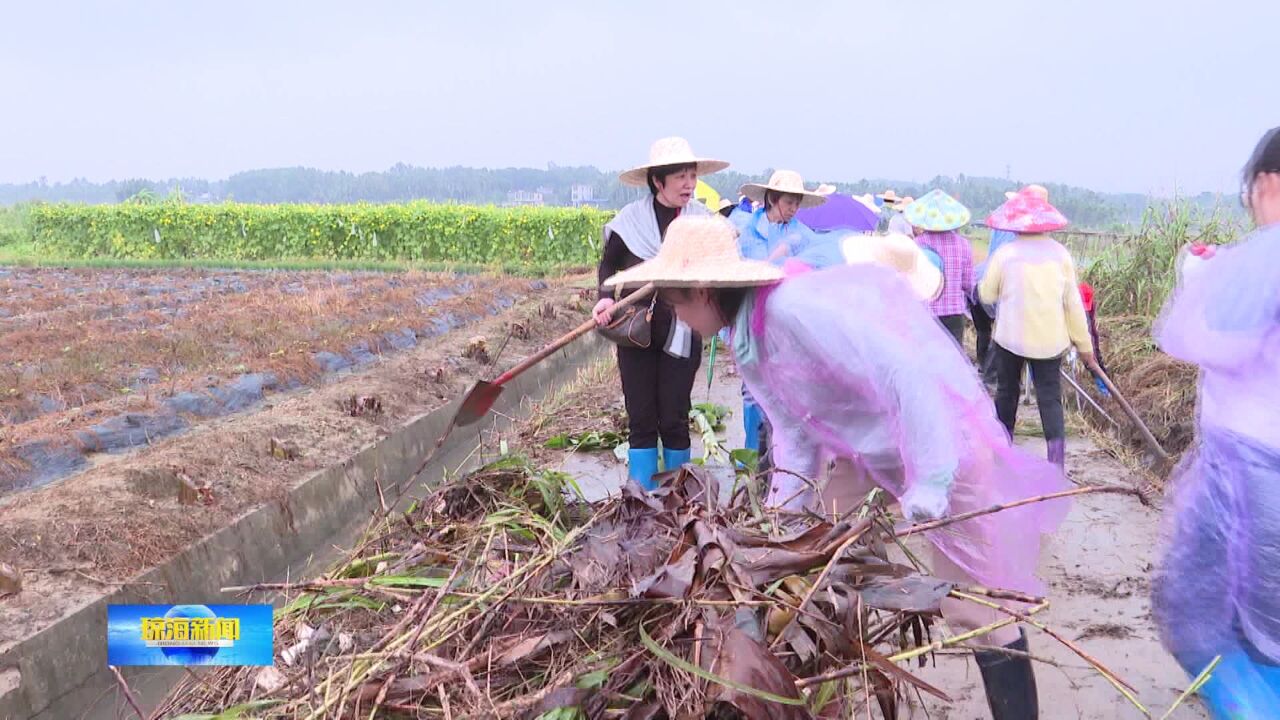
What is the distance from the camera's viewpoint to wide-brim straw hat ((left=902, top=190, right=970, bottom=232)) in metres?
5.79

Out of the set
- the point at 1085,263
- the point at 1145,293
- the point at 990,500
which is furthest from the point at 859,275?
the point at 1085,263

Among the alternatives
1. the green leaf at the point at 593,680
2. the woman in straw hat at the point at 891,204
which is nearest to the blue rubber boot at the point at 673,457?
the green leaf at the point at 593,680

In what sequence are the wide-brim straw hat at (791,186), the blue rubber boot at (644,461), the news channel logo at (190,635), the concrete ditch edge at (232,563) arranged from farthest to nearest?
the wide-brim straw hat at (791,186) → the blue rubber boot at (644,461) → the concrete ditch edge at (232,563) → the news channel logo at (190,635)

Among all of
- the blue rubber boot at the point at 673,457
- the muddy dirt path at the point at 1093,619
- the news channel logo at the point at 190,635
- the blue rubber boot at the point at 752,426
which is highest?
the news channel logo at the point at 190,635

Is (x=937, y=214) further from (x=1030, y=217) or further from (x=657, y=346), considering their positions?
(x=657, y=346)

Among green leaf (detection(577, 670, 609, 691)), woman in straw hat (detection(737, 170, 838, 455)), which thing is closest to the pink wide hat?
woman in straw hat (detection(737, 170, 838, 455))

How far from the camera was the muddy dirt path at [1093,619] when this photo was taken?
106 inches

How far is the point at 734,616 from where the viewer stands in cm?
150

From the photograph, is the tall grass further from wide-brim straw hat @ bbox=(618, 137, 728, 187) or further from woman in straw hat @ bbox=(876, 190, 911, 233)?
wide-brim straw hat @ bbox=(618, 137, 728, 187)

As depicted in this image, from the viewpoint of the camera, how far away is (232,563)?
4.12 meters

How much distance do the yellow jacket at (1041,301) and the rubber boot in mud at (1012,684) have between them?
255 cm

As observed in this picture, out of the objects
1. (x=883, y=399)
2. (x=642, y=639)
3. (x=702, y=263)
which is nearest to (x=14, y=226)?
(x=702, y=263)

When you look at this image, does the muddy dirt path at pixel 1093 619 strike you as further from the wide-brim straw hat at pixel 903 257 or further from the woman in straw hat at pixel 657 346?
the wide-brim straw hat at pixel 903 257

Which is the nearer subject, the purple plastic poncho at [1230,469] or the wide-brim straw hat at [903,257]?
the purple plastic poncho at [1230,469]
